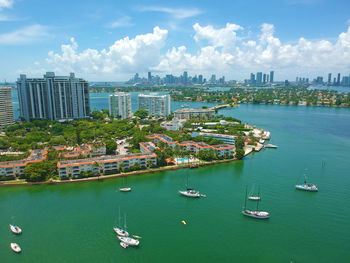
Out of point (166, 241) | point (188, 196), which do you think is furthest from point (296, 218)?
point (166, 241)

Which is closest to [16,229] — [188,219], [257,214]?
[188,219]

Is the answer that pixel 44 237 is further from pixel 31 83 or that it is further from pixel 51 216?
pixel 31 83

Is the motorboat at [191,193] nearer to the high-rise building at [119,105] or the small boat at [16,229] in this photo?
the small boat at [16,229]

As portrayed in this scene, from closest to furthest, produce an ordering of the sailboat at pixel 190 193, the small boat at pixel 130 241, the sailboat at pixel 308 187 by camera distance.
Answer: the small boat at pixel 130 241 < the sailboat at pixel 190 193 < the sailboat at pixel 308 187

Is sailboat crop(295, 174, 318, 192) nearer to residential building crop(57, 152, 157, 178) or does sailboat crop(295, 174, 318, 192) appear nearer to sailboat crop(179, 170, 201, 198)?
sailboat crop(179, 170, 201, 198)

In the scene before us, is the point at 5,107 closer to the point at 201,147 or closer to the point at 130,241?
the point at 201,147

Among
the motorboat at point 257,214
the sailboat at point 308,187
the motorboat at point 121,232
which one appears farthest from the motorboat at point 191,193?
the sailboat at point 308,187

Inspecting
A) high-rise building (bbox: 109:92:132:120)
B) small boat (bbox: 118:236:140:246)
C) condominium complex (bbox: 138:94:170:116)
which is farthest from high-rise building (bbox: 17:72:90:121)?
small boat (bbox: 118:236:140:246)
